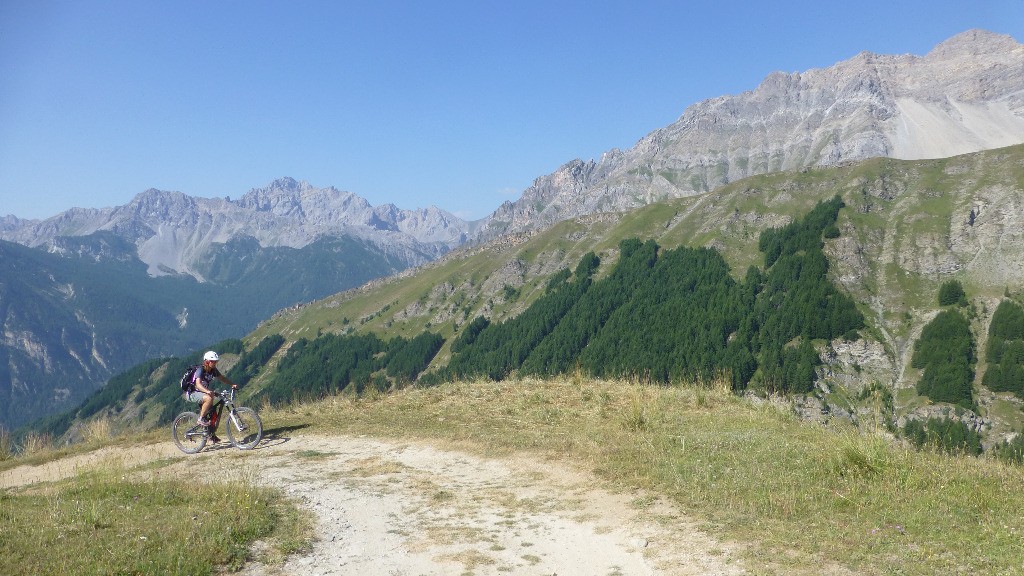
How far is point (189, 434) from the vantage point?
62.4 feet

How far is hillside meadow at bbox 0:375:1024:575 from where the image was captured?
8500 mm

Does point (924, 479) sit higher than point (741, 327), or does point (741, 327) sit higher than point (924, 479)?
point (924, 479)

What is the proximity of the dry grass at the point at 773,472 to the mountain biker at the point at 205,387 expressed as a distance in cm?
416

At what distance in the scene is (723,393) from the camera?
21406 mm

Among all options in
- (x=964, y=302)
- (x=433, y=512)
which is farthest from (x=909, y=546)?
(x=964, y=302)

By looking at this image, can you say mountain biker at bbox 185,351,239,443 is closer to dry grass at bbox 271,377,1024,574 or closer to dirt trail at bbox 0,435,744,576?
dirt trail at bbox 0,435,744,576

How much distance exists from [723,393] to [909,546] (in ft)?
43.1

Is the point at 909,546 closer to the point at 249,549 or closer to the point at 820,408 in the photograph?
the point at 249,549

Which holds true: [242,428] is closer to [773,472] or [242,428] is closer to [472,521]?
[472,521]

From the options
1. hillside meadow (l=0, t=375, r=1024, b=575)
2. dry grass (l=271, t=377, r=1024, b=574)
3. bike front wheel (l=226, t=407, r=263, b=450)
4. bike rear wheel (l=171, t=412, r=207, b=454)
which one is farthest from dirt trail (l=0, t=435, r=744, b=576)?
bike front wheel (l=226, t=407, r=263, b=450)

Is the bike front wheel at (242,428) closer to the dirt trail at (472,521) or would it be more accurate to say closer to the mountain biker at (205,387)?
the mountain biker at (205,387)

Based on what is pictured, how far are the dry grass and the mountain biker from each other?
Answer: 4.16 m

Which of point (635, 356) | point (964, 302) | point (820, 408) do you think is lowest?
point (820, 408)

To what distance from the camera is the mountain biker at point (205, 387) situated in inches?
740
